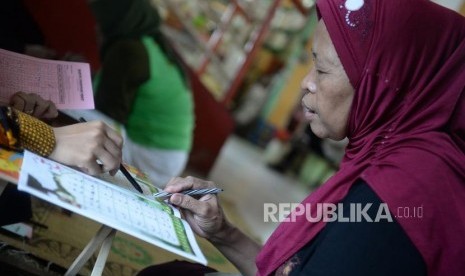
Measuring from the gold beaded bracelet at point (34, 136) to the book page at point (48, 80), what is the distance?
8.3 inches

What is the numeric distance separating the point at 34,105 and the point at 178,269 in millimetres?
503

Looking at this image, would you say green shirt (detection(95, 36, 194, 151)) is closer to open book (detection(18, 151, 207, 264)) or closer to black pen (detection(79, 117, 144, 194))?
black pen (detection(79, 117, 144, 194))

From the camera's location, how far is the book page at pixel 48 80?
96cm

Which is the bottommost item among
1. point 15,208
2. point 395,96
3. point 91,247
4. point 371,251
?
point 15,208

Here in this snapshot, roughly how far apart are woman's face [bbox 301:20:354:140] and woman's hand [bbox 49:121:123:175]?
0.41m

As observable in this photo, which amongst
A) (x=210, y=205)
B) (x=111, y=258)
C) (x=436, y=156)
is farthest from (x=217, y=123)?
(x=436, y=156)

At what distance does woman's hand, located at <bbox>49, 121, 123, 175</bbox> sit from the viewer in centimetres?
76

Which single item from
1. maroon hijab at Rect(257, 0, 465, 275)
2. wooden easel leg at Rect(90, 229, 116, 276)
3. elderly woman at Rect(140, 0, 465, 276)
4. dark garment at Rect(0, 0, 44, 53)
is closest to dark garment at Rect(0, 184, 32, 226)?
wooden easel leg at Rect(90, 229, 116, 276)

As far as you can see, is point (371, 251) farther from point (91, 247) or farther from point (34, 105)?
point (34, 105)

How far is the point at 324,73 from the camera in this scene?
0.87 meters

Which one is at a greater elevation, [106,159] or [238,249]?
[106,159]

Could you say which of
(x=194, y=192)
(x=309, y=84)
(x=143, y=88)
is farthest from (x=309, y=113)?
(x=143, y=88)

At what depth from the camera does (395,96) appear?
81 centimetres

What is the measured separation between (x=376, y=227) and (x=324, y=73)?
0.34 meters
